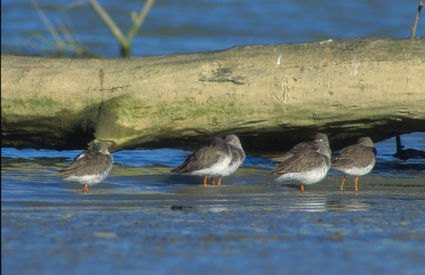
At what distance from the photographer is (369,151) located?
8.48 metres

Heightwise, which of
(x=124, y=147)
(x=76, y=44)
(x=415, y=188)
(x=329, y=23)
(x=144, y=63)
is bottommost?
(x=415, y=188)

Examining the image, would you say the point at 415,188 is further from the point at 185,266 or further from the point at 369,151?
the point at 185,266

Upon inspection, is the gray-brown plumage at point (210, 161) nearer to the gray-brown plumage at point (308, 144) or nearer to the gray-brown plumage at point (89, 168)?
the gray-brown plumage at point (308, 144)

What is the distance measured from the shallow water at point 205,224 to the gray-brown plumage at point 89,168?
161mm

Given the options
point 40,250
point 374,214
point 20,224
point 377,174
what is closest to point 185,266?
point 40,250

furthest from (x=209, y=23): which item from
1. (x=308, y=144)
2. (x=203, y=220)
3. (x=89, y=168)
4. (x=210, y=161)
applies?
(x=203, y=220)

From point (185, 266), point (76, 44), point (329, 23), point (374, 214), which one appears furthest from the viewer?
point (329, 23)

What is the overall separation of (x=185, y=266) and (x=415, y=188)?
14.1ft

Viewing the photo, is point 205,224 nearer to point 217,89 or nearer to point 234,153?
→ point 234,153

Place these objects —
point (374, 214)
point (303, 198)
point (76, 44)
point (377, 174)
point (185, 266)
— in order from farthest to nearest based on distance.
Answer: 1. point (76, 44)
2. point (377, 174)
3. point (303, 198)
4. point (374, 214)
5. point (185, 266)

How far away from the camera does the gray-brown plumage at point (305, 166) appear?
26.0ft

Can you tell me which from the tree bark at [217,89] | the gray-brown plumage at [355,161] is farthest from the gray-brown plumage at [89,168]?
the gray-brown plumage at [355,161]

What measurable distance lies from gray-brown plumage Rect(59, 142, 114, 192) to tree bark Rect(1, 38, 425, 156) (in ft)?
1.31

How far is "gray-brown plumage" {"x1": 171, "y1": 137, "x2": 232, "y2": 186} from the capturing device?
8.16 metres
